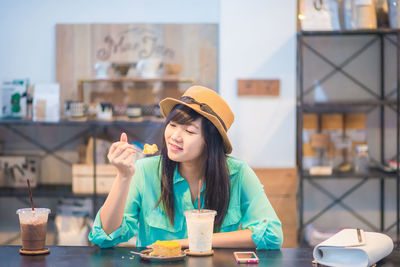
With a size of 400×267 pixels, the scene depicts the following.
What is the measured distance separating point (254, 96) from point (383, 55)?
3.38 feet

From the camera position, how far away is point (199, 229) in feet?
5.42

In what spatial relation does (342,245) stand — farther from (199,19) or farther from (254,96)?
(199,19)

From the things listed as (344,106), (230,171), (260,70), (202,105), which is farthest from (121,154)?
(344,106)

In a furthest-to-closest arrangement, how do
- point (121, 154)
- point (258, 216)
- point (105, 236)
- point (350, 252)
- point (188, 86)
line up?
point (188, 86), point (258, 216), point (105, 236), point (121, 154), point (350, 252)

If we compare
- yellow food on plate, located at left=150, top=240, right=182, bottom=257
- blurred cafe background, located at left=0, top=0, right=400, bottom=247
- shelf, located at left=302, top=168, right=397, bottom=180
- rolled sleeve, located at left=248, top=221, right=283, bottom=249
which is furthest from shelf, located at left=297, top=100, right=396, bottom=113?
yellow food on plate, located at left=150, top=240, right=182, bottom=257

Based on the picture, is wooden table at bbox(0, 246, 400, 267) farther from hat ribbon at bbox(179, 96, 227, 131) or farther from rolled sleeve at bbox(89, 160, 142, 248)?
hat ribbon at bbox(179, 96, 227, 131)

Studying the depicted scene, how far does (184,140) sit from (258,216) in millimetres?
396

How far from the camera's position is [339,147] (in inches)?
157

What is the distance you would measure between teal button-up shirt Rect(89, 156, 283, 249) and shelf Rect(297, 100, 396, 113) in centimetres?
178

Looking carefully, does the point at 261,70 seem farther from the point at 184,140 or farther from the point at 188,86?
the point at 184,140

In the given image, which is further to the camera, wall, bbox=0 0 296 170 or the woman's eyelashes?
wall, bbox=0 0 296 170

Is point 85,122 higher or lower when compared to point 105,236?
higher

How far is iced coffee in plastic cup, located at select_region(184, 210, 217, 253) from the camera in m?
1.65

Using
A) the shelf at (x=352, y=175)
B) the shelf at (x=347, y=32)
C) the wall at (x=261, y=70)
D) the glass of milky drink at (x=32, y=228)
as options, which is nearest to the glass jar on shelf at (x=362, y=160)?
the shelf at (x=352, y=175)
